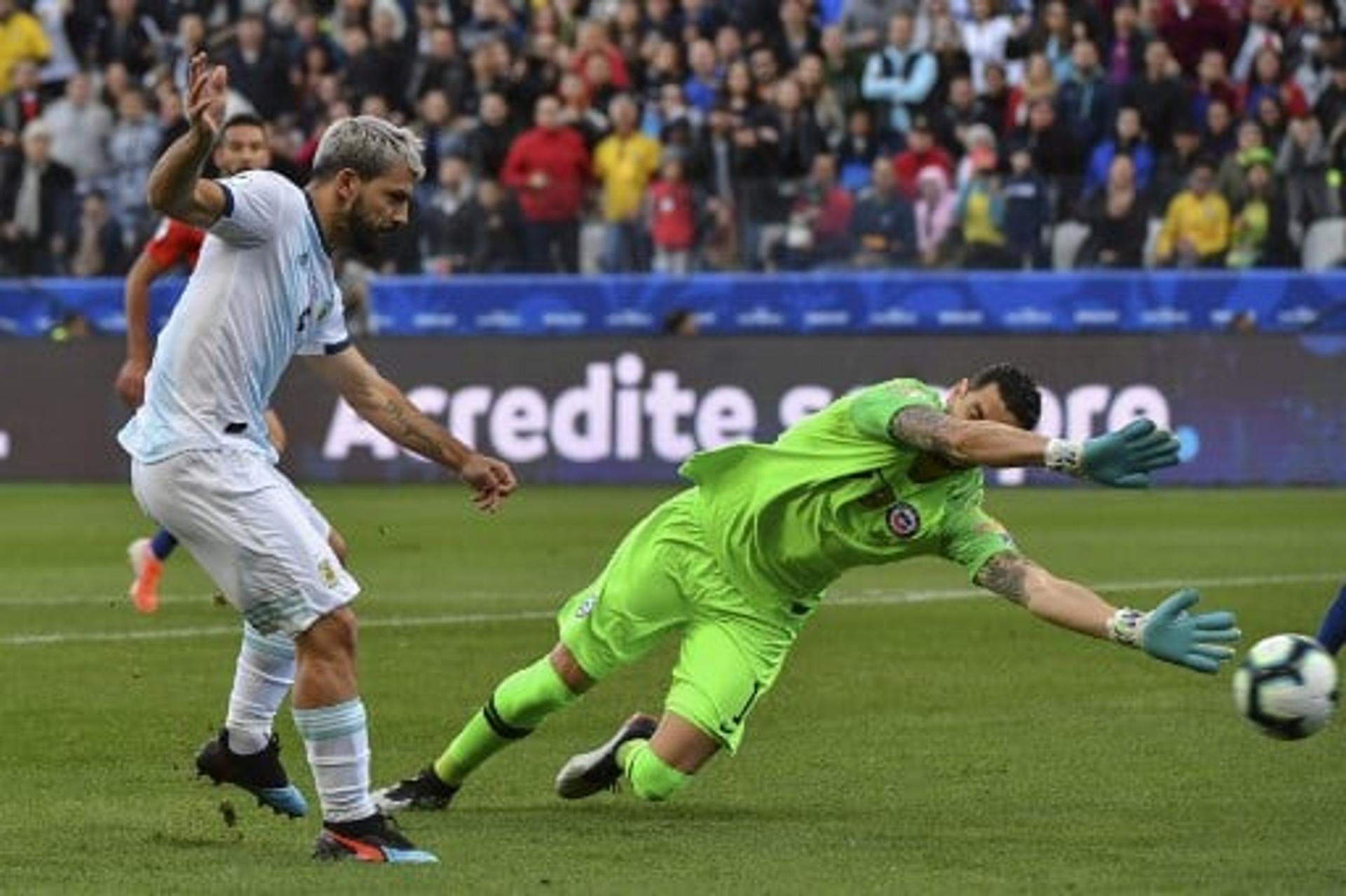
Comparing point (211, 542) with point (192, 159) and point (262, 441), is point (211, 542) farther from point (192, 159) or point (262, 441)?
point (192, 159)


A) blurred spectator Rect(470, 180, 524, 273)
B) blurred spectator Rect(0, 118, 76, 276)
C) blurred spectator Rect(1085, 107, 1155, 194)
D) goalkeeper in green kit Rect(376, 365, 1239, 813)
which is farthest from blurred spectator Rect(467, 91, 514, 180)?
goalkeeper in green kit Rect(376, 365, 1239, 813)

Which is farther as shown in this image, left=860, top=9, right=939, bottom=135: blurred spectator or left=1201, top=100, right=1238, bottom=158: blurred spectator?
left=860, top=9, right=939, bottom=135: blurred spectator

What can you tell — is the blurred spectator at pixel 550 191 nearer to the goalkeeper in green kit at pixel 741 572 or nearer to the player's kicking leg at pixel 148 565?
the player's kicking leg at pixel 148 565

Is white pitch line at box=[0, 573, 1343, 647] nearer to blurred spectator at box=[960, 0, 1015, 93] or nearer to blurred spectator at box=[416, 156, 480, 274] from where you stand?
blurred spectator at box=[416, 156, 480, 274]

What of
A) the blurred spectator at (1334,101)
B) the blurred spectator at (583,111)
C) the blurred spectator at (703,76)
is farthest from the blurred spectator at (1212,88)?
the blurred spectator at (583,111)

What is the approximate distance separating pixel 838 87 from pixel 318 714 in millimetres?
20994

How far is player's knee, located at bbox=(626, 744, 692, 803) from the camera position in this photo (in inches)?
405

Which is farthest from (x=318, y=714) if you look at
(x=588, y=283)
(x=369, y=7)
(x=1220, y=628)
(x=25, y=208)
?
(x=369, y=7)

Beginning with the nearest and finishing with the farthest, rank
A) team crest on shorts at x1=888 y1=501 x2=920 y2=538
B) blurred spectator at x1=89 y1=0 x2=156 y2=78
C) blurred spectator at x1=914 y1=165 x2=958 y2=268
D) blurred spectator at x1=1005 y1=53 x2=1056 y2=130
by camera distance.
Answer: team crest on shorts at x1=888 y1=501 x2=920 y2=538
blurred spectator at x1=914 y1=165 x2=958 y2=268
blurred spectator at x1=1005 y1=53 x2=1056 y2=130
blurred spectator at x1=89 y1=0 x2=156 y2=78

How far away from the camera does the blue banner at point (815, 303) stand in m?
26.2

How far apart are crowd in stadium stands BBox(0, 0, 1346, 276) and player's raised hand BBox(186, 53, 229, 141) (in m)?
15.9

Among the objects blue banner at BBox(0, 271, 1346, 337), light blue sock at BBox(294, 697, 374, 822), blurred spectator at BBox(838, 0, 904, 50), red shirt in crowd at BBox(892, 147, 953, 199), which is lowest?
blue banner at BBox(0, 271, 1346, 337)

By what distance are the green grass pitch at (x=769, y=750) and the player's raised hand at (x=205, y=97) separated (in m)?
2.06

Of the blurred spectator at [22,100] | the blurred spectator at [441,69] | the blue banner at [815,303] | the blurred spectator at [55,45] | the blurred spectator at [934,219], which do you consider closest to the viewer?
the blue banner at [815,303]
